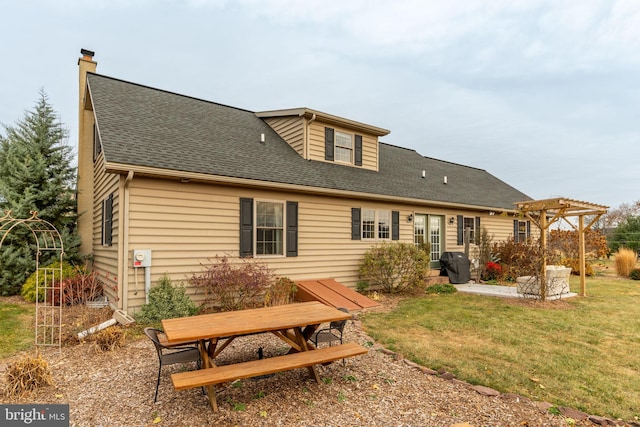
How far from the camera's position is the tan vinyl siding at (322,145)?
33.6ft

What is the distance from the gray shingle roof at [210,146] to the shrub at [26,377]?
3535mm

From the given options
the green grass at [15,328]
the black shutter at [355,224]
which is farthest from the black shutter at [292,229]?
the green grass at [15,328]

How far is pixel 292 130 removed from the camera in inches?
418

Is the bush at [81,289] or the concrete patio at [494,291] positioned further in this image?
the concrete patio at [494,291]

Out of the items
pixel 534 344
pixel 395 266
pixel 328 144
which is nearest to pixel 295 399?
pixel 534 344

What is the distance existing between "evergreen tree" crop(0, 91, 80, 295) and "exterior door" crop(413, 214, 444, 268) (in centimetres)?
1061

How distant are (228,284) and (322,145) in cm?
541

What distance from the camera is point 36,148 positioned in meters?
9.87

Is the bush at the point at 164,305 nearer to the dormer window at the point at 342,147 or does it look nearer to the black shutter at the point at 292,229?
the black shutter at the point at 292,229

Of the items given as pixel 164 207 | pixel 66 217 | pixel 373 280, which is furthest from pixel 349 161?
pixel 66 217

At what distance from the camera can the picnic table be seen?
3.07 meters

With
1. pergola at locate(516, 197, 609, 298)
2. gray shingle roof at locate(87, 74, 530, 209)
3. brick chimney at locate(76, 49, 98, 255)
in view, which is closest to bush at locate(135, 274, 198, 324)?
gray shingle roof at locate(87, 74, 530, 209)

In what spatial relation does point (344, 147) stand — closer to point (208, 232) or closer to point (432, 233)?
point (432, 233)

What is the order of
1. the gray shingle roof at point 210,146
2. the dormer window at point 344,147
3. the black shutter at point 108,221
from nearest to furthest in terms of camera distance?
the gray shingle roof at point 210,146
the black shutter at point 108,221
the dormer window at point 344,147
